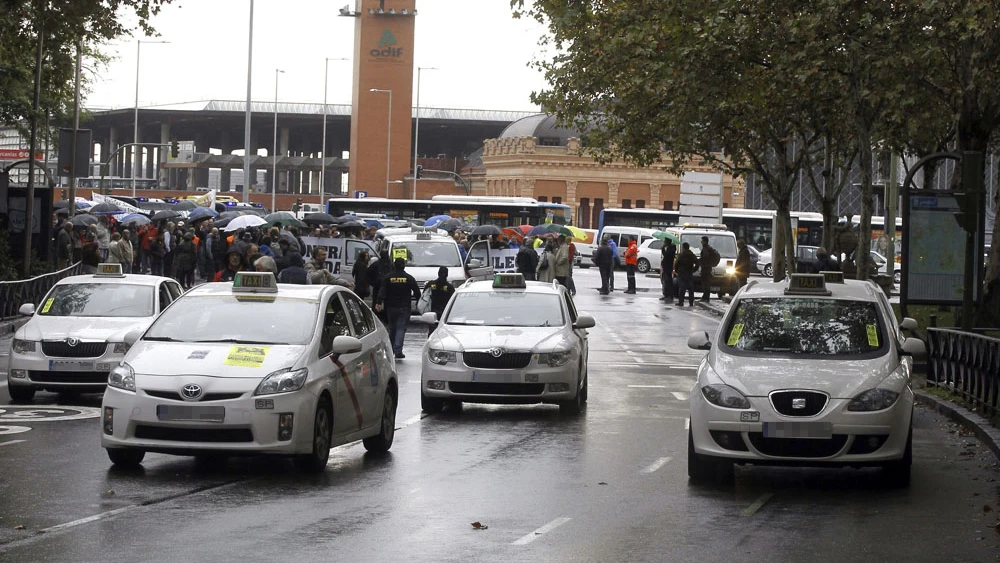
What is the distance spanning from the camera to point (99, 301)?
691 inches

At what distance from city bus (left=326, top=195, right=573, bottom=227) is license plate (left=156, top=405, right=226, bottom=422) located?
69420 mm

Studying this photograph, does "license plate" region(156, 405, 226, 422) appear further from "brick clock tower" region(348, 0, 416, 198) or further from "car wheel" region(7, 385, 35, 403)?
"brick clock tower" region(348, 0, 416, 198)

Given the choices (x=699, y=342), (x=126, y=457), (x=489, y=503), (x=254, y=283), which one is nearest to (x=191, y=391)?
(x=126, y=457)

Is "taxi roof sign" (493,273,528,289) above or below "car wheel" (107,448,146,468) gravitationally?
above

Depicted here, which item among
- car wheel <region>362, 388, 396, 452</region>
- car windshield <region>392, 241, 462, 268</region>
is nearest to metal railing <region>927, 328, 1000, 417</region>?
car wheel <region>362, 388, 396, 452</region>

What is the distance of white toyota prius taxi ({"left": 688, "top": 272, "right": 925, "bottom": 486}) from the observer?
11.0 metres

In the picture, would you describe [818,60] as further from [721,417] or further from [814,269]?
[721,417]

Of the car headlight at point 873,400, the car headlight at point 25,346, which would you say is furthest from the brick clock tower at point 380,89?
the car headlight at point 873,400

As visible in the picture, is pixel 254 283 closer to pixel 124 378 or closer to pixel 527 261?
pixel 124 378

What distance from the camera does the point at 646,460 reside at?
42.1ft

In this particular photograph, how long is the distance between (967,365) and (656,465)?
5.50m

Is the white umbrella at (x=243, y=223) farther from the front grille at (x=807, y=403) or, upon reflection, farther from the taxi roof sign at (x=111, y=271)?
the front grille at (x=807, y=403)

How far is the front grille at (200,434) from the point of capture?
1086 cm

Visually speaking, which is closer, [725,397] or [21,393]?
[725,397]
